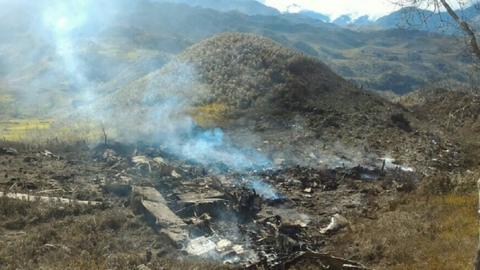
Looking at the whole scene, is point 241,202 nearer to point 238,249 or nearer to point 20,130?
point 238,249

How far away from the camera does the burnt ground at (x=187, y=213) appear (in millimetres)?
11070

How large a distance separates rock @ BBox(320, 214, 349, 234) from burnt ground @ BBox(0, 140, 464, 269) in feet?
0.25

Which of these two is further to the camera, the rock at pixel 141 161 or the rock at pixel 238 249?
the rock at pixel 141 161

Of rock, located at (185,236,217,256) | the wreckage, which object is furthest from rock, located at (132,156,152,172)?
rock, located at (185,236,217,256)

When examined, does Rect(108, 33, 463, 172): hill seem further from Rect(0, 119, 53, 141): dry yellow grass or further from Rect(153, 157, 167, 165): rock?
Rect(0, 119, 53, 141): dry yellow grass

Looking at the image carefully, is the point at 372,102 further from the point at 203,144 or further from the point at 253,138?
the point at 203,144

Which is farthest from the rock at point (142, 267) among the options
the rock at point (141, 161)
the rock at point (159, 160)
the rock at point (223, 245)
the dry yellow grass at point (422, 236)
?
the rock at point (159, 160)

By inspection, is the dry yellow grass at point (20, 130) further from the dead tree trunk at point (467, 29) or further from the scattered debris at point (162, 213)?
the dead tree trunk at point (467, 29)

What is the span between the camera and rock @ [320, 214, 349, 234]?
47.0 feet

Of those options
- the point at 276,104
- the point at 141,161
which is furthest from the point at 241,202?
the point at 276,104

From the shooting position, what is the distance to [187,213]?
14891 millimetres

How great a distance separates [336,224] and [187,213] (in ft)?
15.2

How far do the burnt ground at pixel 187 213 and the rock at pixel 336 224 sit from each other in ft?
0.25

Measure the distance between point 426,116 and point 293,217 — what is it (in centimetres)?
2810
